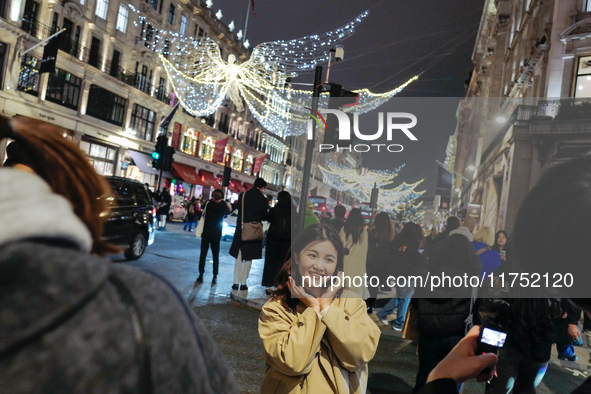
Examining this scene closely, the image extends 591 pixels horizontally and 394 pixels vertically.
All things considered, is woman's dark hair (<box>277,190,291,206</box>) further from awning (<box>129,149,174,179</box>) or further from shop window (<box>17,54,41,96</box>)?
awning (<box>129,149,174,179</box>)

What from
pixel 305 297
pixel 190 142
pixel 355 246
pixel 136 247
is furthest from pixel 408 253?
pixel 190 142

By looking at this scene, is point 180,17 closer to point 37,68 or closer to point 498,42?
point 37,68

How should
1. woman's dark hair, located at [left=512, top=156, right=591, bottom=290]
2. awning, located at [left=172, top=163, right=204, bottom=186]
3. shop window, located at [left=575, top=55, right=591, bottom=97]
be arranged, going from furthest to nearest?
1. awning, located at [left=172, top=163, right=204, bottom=186]
2. shop window, located at [left=575, top=55, right=591, bottom=97]
3. woman's dark hair, located at [left=512, top=156, right=591, bottom=290]

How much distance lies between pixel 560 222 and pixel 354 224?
1.31m

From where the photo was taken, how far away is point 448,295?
9.90ft

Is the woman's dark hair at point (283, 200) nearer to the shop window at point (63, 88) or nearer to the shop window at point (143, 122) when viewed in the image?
the shop window at point (63, 88)

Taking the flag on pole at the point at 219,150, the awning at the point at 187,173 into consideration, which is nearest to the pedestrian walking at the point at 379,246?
the awning at the point at 187,173

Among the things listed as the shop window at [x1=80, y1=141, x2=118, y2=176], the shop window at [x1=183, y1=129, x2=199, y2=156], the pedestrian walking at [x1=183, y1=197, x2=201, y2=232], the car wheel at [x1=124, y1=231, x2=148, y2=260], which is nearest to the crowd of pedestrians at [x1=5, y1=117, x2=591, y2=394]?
the car wheel at [x1=124, y1=231, x2=148, y2=260]

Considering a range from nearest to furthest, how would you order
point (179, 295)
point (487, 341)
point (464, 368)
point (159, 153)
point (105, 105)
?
point (179, 295) → point (464, 368) → point (487, 341) → point (159, 153) → point (105, 105)

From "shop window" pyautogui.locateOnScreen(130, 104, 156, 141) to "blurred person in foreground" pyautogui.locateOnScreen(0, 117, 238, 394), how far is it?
107 ft

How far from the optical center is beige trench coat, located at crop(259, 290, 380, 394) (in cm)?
215

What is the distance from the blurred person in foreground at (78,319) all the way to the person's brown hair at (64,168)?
236 millimetres

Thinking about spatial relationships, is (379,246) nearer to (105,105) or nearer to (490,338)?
(490,338)

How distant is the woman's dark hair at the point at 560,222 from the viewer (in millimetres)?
1119
